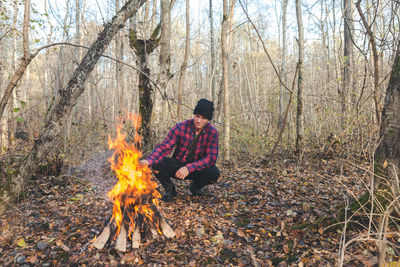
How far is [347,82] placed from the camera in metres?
7.53

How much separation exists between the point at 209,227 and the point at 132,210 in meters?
1.07

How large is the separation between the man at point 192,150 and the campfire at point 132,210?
2.58 ft

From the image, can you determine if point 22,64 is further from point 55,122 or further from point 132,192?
point 132,192

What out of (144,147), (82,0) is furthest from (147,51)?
(82,0)

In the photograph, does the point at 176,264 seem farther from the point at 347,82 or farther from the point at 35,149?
the point at 347,82

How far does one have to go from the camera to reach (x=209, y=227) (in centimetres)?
336

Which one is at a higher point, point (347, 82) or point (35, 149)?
point (347, 82)

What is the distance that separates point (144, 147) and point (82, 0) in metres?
10.9

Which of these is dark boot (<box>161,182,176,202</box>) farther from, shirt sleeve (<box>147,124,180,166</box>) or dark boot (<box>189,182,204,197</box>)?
shirt sleeve (<box>147,124,180,166</box>)

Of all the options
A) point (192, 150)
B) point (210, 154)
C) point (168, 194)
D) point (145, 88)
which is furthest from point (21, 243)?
point (145, 88)

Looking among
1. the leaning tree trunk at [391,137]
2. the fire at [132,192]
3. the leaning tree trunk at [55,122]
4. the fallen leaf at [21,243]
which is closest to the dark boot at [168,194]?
the fire at [132,192]

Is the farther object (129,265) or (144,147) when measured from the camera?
(144,147)

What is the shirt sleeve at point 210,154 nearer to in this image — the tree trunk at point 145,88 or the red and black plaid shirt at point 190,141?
the red and black plaid shirt at point 190,141

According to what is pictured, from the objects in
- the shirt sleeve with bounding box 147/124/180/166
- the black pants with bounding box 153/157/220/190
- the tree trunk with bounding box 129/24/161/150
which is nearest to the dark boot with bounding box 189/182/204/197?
the black pants with bounding box 153/157/220/190
